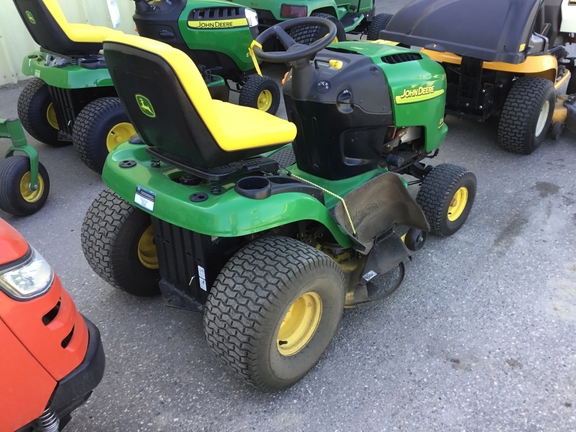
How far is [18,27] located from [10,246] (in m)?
5.24

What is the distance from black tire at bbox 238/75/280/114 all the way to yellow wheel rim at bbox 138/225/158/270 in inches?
97.9

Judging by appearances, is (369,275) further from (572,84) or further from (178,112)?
(572,84)

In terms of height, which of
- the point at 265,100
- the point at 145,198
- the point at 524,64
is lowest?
the point at 265,100

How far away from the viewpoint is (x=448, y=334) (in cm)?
229

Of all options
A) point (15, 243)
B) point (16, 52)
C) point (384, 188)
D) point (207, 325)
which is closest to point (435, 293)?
point (384, 188)

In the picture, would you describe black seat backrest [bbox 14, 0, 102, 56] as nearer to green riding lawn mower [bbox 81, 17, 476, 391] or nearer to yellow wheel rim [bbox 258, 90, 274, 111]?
yellow wheel rim [bbox 258, 90, 274, 111]

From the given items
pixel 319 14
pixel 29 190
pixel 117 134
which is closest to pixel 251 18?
pixel 319 14

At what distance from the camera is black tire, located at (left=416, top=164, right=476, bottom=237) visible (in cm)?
275

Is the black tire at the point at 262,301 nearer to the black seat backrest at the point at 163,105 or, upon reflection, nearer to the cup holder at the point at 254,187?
the cup holder at the point at 254,187

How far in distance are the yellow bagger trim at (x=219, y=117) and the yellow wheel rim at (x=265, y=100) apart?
2.73m

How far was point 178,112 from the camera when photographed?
1656 millimetres

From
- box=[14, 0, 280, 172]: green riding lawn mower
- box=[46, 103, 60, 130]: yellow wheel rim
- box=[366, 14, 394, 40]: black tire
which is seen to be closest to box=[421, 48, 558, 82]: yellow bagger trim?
box=[14, 0, 280, 172]: green riding lawn mower

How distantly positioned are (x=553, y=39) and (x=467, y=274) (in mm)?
2946

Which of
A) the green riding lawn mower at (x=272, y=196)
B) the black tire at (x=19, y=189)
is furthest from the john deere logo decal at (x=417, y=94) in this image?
the black tire at (x=19, y=189)
